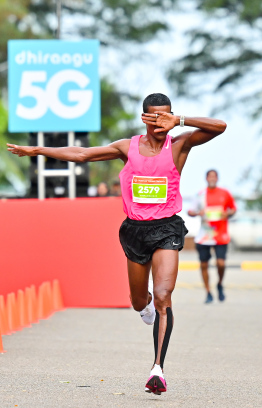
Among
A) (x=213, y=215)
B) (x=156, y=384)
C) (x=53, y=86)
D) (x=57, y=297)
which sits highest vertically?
(x=53, y=86)

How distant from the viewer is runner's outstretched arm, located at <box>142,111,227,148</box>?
20.7 feet

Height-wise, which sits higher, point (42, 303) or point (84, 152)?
point (84, 152)

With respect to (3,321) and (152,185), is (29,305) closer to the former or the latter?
(3,321)

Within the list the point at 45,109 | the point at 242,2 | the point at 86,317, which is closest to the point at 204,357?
the point at 86,317

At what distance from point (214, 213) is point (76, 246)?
111 inches

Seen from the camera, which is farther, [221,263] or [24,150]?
[221,263]

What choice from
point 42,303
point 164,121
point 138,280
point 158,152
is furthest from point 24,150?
point 42,303

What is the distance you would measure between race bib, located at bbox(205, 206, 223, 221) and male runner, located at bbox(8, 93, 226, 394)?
7345mm

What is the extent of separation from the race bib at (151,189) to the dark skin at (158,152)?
0.19 meters

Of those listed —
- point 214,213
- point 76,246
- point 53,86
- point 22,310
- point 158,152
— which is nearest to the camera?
point 158,152

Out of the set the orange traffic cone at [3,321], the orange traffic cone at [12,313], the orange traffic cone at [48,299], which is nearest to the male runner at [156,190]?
the orange traffic cone at [3,321]

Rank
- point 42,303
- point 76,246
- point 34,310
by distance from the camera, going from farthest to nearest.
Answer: point 76,246 → point 42,303 → point 34,310

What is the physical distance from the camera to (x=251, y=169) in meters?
42.0

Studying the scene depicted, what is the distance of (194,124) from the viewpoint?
635 centimetres
